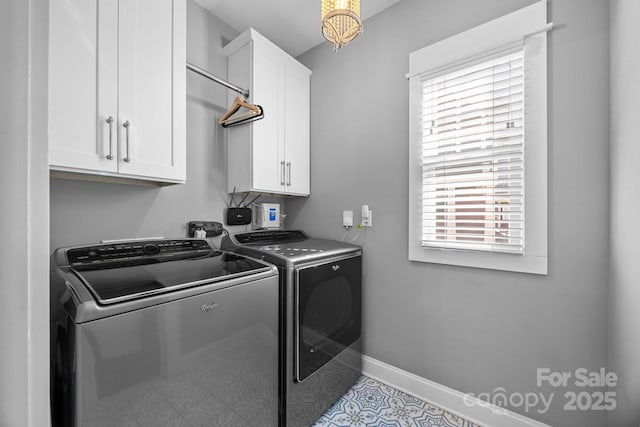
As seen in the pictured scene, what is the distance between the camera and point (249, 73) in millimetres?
A: 1932

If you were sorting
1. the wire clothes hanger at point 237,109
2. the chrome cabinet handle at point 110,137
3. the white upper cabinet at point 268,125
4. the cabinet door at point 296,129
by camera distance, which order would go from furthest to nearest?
the cabinet door at point 296,129
the white upper cabinet at point 268,125
the wire clothes hanger at point 237,109
the chrome cabinet handle at point 110,137

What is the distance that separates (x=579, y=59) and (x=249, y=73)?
75.2 inches

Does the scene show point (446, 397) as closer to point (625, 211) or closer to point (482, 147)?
point (625, 211)

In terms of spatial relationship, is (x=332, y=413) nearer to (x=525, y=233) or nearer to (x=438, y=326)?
(x=438, y=326)

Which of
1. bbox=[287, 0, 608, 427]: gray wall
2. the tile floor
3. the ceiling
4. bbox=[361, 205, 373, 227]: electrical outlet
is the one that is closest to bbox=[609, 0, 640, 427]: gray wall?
bbox=[287, 0, 608, 427]: gray wall

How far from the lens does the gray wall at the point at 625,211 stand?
0.93 meters

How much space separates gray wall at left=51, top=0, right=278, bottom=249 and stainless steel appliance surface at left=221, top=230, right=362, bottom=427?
1.20 feet

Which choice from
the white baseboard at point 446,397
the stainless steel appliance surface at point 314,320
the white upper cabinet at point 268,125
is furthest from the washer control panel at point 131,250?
the white baseboard at point 446,397

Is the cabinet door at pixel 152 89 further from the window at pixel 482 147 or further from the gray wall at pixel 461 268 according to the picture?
the window at pixel 482 147

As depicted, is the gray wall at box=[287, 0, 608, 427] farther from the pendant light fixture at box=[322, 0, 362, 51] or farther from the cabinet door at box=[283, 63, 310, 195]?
the pendant light fixture at box=[322, 0, 362, 51]

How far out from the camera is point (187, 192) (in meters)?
1.86

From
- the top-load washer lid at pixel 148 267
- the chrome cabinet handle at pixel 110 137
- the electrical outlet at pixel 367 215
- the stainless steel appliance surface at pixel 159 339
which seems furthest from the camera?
the electrical outlet at pixel 367 215

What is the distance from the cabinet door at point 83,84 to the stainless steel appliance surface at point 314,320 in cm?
93

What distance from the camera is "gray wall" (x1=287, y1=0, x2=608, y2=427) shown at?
1309 millimetres
